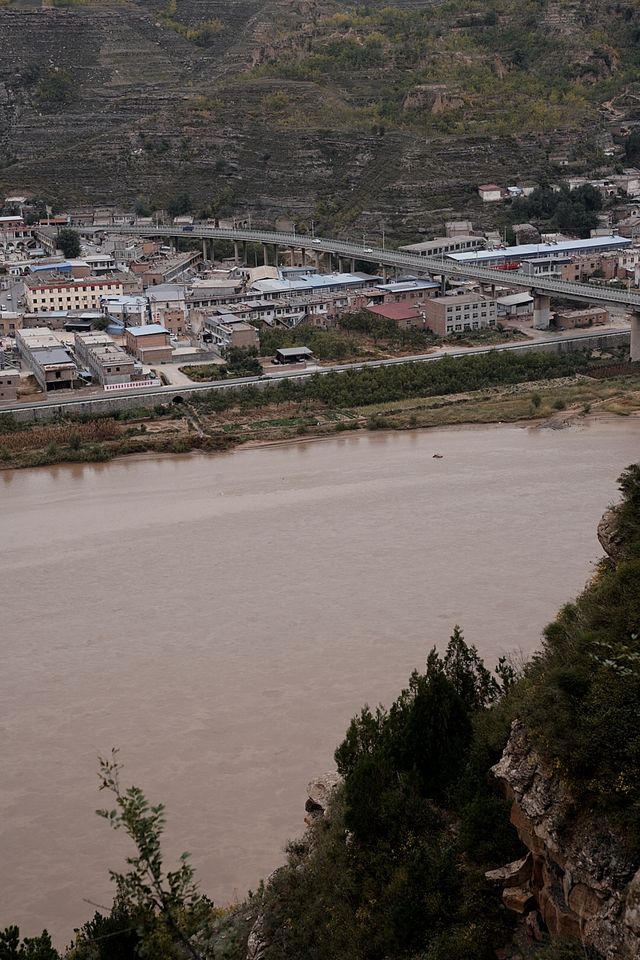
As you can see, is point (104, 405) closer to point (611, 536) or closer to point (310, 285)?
point (310, 285)

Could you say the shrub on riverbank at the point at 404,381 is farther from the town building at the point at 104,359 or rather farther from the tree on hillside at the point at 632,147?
the tree on hillside at the point at 632,147

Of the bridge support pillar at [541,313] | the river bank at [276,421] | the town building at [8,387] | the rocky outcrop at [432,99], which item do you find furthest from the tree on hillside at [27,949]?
the rocky outcrop at [432,99]

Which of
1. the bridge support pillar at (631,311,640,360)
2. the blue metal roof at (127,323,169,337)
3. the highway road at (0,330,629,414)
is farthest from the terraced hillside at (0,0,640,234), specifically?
the blue metal roof at (127,323,169,337)

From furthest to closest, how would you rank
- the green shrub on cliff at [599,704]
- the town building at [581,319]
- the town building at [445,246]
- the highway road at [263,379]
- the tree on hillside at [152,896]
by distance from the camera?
the town building at [445,246], the town building at [581,319], the highway road at [263,379], the tree on hillside at [152,896], the green shrub on cliff at [599,704]

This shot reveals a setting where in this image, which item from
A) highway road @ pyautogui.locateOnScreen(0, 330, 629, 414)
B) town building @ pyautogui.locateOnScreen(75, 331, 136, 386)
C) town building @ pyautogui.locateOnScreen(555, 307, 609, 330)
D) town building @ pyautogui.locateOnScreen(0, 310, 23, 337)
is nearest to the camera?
highway road @ pyautogui.locateOnScreen(0, 330, 629, 414)

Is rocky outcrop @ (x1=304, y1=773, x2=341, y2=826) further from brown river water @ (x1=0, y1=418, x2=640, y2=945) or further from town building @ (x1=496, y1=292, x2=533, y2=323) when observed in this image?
town building @ (x1=496, y1=292, x2=533, y2=323)

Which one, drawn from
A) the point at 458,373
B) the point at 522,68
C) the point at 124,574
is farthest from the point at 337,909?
the point at 522,68

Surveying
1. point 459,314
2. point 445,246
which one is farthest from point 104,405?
point 445,246
